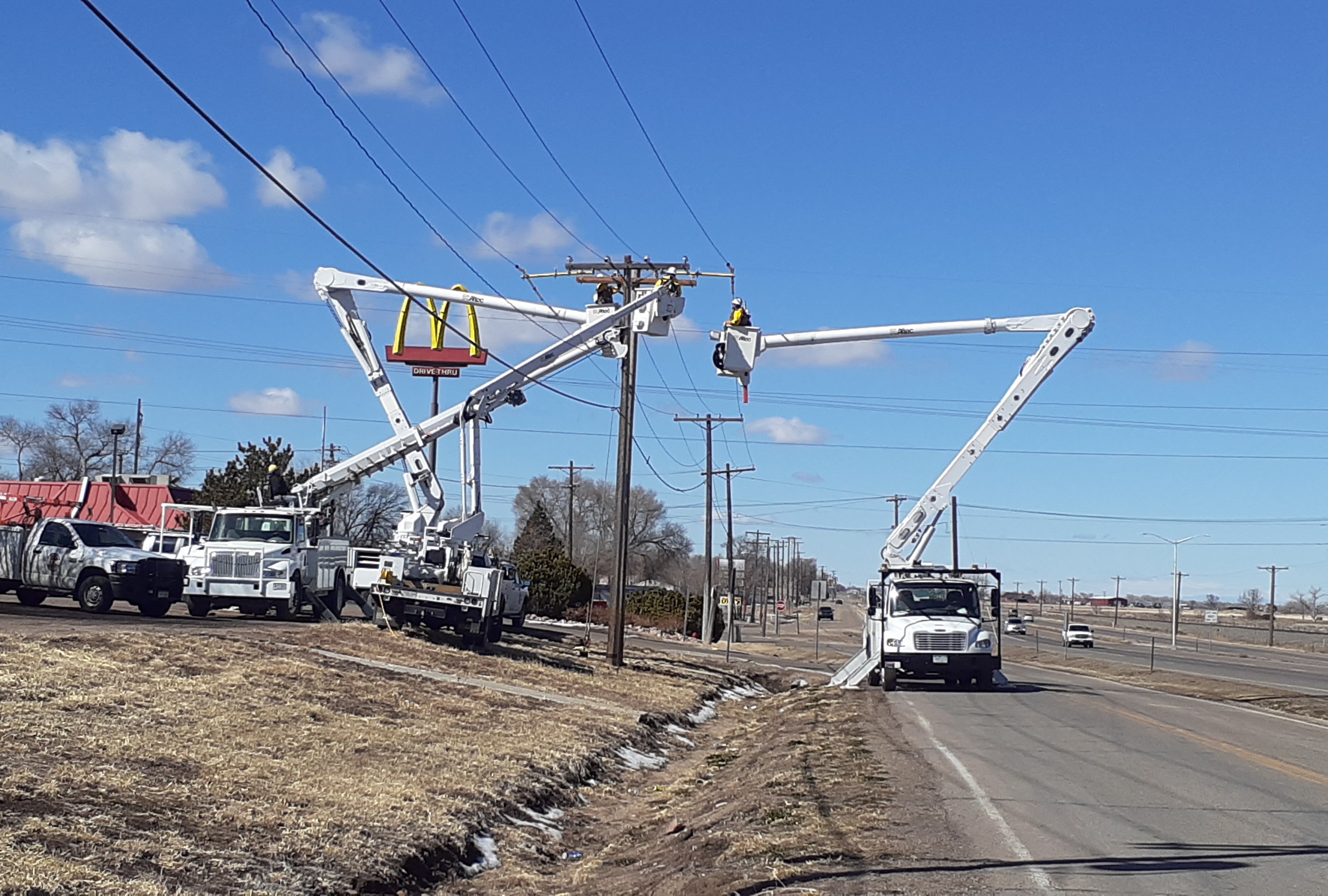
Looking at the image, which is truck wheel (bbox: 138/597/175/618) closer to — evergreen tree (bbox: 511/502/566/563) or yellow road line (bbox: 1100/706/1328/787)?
yellow road line (bbox: 1100/706/1328/787)

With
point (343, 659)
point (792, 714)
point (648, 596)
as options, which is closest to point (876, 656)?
point (792, 714)

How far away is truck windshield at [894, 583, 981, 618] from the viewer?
89.6 ft

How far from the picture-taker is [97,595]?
27.2m

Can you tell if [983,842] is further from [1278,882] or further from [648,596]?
[648,596]

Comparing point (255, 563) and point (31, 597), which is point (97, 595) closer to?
point (31, 597)

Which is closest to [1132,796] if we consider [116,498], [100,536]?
[100,536]

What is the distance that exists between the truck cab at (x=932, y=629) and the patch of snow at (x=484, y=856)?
637 inches

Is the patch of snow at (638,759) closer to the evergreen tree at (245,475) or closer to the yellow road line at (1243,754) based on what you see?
the yellow road line at (1243,754)

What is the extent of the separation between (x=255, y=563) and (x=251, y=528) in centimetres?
85

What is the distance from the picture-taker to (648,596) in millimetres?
66125

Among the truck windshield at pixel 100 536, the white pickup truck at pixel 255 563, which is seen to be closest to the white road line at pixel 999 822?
the white pickup truck at pixel 255 563

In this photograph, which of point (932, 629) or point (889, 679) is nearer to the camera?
point (932, 629)

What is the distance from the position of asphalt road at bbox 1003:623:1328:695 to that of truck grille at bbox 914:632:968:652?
39.7 ft

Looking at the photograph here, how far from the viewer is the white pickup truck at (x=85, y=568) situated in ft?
89.1
